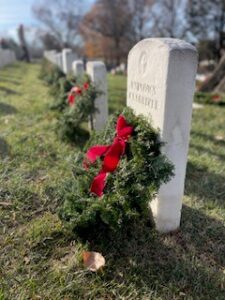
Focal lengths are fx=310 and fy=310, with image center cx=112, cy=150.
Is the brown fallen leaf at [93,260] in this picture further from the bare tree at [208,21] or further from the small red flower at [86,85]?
the bare tree at [208,21]

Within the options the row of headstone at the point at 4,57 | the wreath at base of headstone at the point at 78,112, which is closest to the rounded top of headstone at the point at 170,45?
the wreath at base of headstone at the point at 78,112

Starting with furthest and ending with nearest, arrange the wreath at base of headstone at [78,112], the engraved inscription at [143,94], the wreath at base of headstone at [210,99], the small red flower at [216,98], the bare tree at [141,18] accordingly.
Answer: the bare tree at [141,18] → the small red flower at [216,98] → the wreath at base of headstone at [210,99] → the wreath at base of headstone at [78,112] → the engraved inscription at [143,94]

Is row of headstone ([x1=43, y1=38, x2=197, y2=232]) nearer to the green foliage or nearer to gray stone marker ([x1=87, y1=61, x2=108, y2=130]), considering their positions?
gray stone marker ([x1=87, y1=61, x2=108, y2=130])

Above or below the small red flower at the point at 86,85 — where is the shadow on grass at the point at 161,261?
below

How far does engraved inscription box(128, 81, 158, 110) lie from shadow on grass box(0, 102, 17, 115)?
12.4ft

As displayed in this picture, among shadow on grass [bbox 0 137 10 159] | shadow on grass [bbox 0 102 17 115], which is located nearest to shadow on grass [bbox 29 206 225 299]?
shadow on grass [bbox 0 137 10 159]

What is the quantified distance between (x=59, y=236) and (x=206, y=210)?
52.5 inches

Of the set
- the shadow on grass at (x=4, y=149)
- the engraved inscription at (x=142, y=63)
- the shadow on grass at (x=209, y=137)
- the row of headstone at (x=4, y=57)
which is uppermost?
the engraved inscription at (x=142, y=63)

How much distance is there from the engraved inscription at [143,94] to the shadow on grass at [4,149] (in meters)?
1.73

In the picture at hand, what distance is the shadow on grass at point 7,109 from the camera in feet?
19.2

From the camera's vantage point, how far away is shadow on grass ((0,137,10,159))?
3.61m

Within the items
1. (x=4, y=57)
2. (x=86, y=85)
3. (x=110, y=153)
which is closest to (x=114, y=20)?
Result: (x=4, y=57)

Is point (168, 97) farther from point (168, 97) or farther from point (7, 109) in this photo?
point (7, 109)

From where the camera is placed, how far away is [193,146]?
14.4ft
